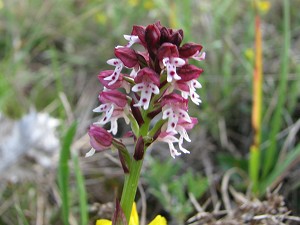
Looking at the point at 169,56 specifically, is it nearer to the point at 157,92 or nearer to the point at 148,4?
the point at 157,92

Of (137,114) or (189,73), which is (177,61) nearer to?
(189,73)

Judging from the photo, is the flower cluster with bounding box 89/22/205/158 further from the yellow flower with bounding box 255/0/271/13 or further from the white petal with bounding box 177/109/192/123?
the yellow flower with bounding box 255/0/271/13

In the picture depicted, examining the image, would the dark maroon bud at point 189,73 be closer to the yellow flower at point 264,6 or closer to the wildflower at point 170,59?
the wildflower at point 170,59

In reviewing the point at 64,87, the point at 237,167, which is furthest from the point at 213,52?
the point at 64,87

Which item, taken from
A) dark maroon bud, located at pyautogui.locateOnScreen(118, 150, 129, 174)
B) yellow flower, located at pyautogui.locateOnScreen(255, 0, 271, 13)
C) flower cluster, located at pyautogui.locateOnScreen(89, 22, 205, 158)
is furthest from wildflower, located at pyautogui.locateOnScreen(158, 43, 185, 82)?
yellow flower, located at pyautogui.locateOnScreen(255, 0, 271, 13)

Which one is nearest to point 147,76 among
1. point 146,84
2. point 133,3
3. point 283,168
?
point 146,84

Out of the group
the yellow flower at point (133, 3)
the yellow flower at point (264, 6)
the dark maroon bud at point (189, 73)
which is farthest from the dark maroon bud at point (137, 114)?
the yellow flower at point (133, 3)
